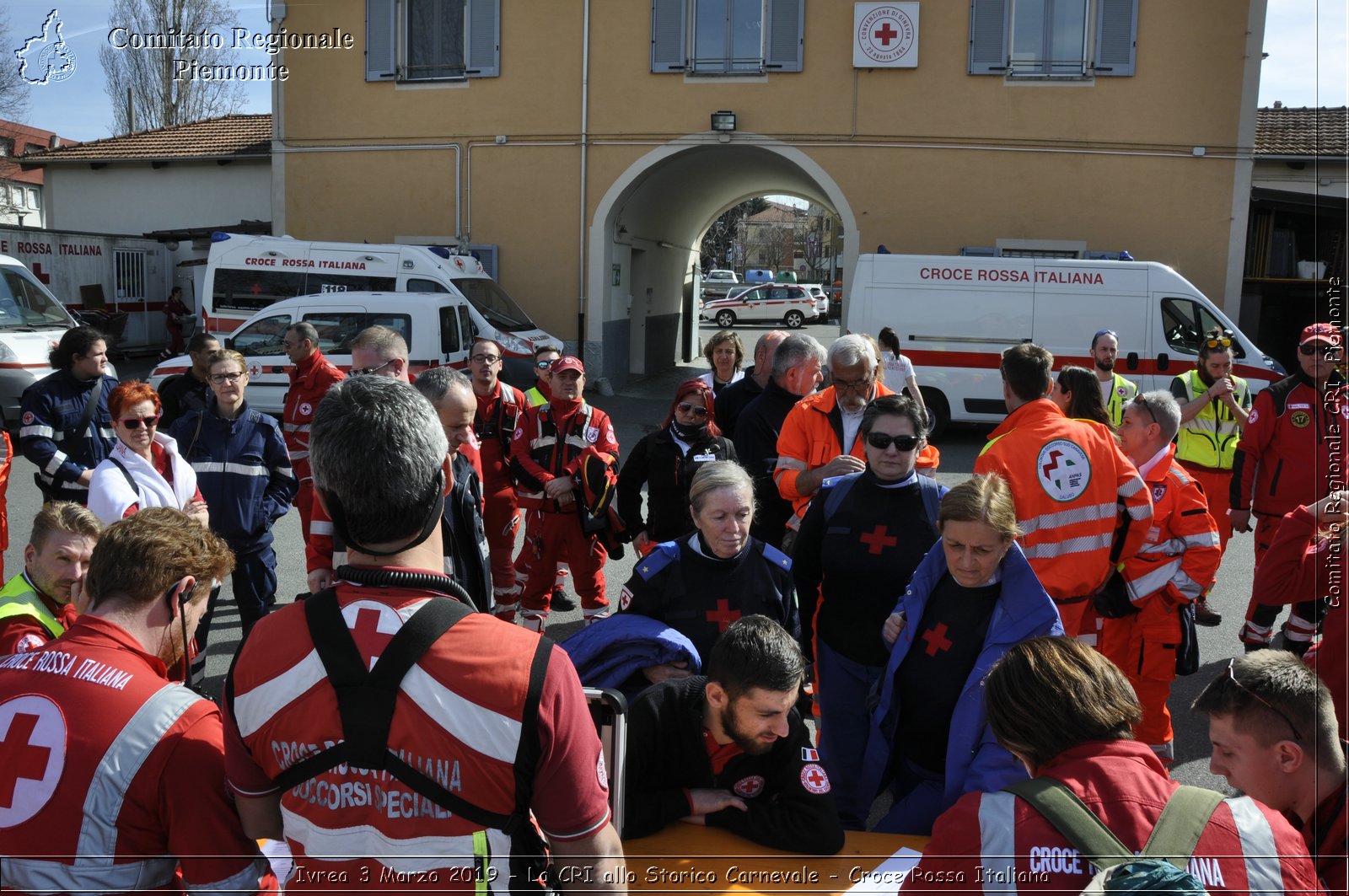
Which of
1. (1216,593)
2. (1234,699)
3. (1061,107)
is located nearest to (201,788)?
(1234,699)

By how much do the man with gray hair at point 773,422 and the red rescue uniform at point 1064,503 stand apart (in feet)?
6.04

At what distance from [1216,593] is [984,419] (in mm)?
6767

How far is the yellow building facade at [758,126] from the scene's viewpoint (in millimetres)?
16125

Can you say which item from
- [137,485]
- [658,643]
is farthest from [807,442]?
[137,485]

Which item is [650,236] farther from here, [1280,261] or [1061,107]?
[1280,261]

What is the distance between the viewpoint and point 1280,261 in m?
17.8

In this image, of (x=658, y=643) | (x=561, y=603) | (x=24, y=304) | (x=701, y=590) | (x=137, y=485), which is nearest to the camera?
(x=658, y=643)

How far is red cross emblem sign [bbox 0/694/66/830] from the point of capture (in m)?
1.90

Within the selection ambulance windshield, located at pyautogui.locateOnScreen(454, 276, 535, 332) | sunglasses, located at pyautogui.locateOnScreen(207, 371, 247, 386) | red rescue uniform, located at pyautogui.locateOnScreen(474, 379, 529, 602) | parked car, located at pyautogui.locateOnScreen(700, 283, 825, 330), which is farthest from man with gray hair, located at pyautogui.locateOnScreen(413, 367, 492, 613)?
parked car, located at pyautogui.locateOnScreen(700, 283, 825, 330)

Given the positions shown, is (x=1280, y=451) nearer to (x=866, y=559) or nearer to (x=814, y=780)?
(x=866, y=559)

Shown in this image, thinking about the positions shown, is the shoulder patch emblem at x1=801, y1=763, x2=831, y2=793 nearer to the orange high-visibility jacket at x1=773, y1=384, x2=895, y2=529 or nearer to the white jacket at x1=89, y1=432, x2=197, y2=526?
the orange high-visibility jacket at x1=773, y1=384, x2=895, y2=529

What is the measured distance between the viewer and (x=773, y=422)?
6.01 metres

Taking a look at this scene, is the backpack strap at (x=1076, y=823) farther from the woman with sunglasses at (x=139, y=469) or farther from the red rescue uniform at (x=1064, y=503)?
the woman with sunglasses at (x=139, y=469)

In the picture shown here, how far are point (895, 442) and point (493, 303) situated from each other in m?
13.3
